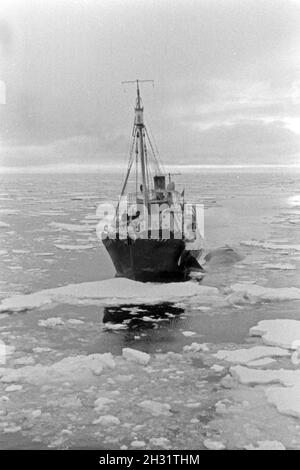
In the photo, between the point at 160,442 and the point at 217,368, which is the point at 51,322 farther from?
the point at 160,442

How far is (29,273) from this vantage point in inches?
690

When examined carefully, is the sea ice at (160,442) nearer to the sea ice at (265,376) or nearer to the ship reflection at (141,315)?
the sea ice at (265,376)

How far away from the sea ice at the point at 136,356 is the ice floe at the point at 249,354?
133 centimetres

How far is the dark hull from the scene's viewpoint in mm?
16375

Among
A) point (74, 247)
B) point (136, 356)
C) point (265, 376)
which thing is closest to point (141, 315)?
point (136, 356)

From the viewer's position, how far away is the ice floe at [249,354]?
9148 mm

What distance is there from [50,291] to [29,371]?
5763mm

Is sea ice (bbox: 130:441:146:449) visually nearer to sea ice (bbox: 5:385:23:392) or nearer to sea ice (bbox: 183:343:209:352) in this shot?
sea ice (bbox: 5:385:23:392)

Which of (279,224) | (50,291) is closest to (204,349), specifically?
(50,291)

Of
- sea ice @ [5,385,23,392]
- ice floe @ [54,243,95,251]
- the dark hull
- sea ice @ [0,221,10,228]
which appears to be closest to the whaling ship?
the dark hull

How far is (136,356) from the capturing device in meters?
9.23

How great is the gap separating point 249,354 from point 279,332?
1511 mm
